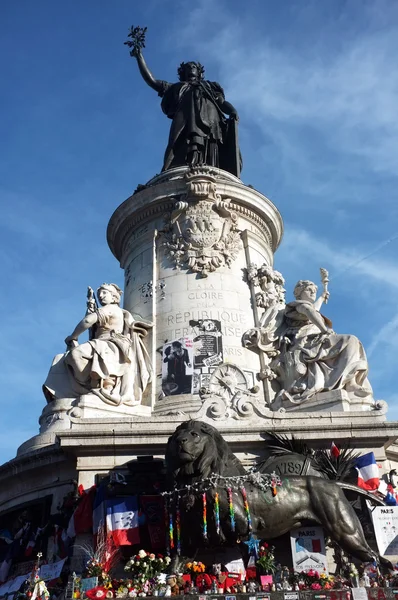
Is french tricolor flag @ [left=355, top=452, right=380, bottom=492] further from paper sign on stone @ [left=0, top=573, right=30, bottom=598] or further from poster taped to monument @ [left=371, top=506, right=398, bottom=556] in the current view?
paper sign on stone @ [left=0, top=573, right=30, bottom=598]

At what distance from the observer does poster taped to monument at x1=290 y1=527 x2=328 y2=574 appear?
38.3 feet

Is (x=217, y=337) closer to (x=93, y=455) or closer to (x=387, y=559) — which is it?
(x=93, y=455)

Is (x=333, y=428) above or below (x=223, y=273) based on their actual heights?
below

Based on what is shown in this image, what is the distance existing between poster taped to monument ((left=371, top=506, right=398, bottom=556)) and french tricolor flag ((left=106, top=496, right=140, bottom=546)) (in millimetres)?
4581

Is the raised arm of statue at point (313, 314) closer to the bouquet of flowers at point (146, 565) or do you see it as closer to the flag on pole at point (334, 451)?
the flag on pole at point (334, 451)

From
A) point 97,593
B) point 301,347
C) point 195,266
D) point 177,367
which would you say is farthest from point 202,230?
point 97,593

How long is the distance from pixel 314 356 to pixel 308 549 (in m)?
6.36

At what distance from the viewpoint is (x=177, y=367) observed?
1816 centimetres

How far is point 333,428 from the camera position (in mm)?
14070

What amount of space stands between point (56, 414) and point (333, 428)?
23.0 feet

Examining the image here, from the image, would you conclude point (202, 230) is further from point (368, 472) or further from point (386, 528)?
point (386, 528)

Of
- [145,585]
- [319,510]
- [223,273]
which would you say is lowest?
[145,585]

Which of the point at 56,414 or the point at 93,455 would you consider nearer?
the point at 93,455

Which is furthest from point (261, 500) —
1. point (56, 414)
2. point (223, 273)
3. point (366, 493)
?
point (223, 273)
